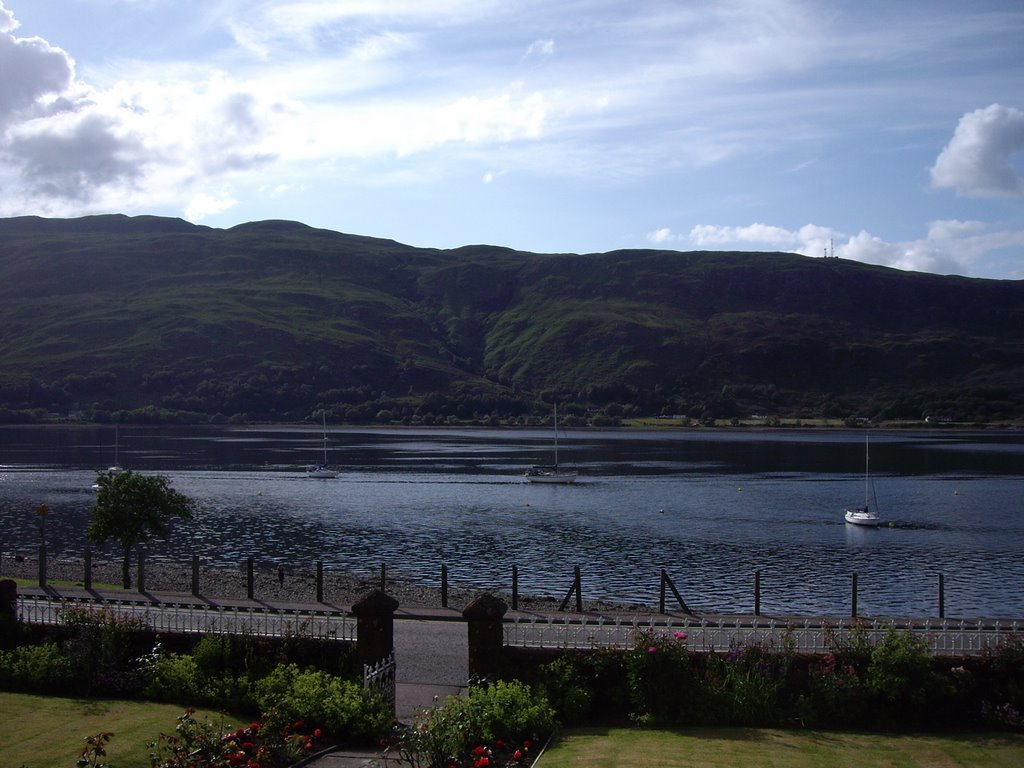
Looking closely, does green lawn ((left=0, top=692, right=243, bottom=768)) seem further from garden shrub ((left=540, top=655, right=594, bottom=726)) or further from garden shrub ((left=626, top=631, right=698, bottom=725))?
garden shrub ((left=626, top=631, right=698, bottom=725))

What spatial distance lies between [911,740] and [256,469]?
116499 mm

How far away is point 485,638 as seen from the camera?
63.9 feet

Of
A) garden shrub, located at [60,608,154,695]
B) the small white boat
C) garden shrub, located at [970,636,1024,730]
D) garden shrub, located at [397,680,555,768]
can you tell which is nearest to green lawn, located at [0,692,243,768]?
garden shrub, located at [60,608,154,695]

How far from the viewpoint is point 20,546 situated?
5966 centimetres

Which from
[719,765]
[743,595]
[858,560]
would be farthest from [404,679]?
[858,560]

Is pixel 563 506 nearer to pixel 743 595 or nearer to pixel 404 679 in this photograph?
pixel 743 595

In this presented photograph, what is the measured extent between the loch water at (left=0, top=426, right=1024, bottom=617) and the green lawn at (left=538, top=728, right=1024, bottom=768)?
26.2 m

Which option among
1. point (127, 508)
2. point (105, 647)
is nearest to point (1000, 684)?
point (105, 647)

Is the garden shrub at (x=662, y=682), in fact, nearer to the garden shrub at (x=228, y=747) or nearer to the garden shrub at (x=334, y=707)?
the garden shrub at (x=334, y=707)

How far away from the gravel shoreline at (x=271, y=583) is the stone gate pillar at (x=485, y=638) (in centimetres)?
1818

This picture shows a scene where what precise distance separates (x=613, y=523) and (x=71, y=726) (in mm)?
62436

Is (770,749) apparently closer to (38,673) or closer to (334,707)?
(334,707)

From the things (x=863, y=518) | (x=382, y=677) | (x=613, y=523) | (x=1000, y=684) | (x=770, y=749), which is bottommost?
(x=613, y=523)

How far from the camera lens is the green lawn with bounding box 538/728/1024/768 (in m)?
15.7
